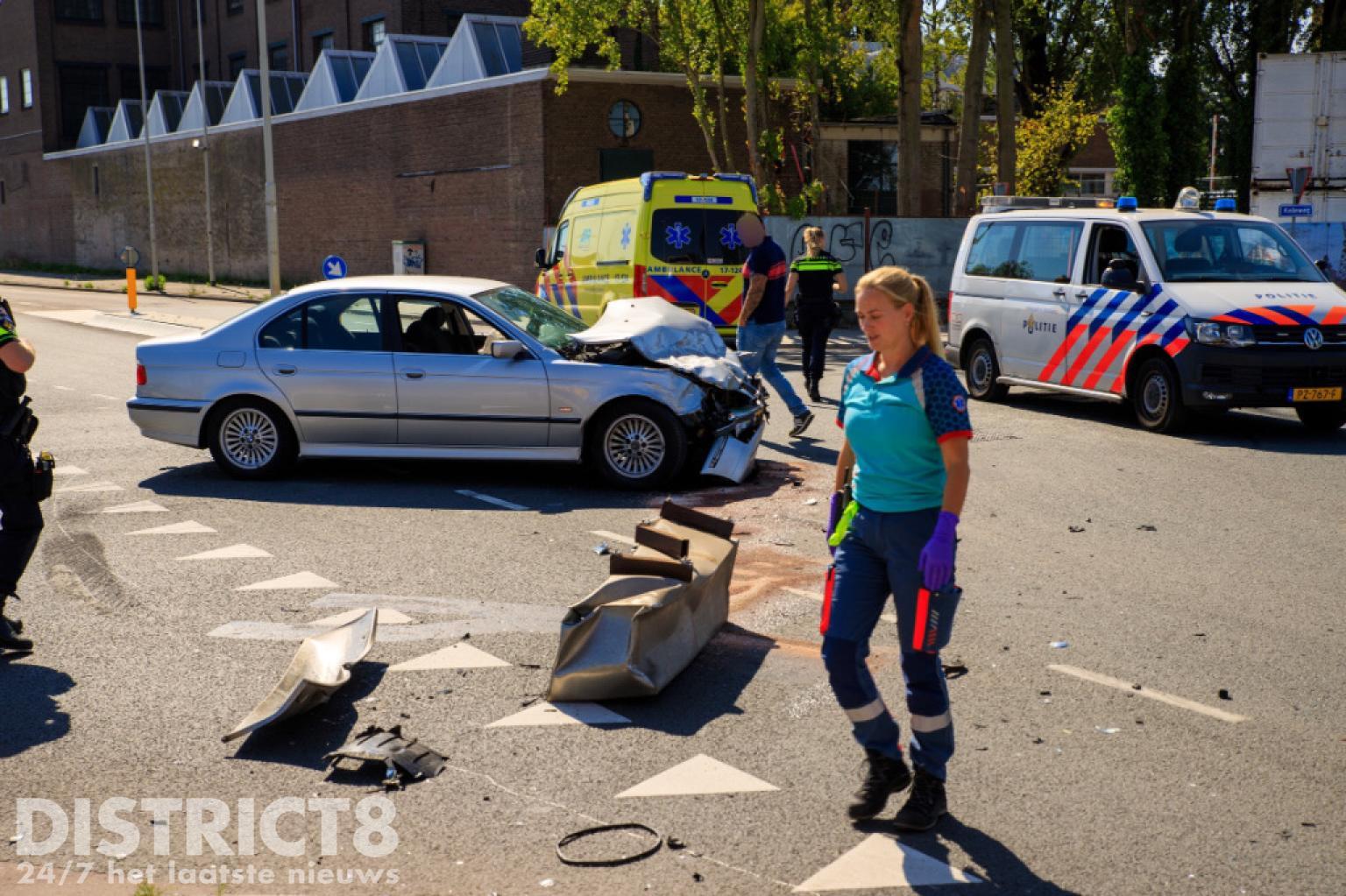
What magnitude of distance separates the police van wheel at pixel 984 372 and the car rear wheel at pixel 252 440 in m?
7.48

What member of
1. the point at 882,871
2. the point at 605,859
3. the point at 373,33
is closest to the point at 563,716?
the point at 605,859

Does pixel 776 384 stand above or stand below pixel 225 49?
below

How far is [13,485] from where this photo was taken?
617 centimetres

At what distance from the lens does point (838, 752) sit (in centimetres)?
511

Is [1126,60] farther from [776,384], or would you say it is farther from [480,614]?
[480,614]

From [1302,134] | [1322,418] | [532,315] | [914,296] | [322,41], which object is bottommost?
[1322,418]

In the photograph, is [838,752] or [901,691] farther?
[901,691]

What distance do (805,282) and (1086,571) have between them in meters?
6.40

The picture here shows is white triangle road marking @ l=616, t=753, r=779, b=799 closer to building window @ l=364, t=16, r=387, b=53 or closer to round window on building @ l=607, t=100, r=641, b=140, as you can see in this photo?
round window on building @ l=607, t=100, r=641, b=140

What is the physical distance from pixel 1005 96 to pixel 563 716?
2398 cm

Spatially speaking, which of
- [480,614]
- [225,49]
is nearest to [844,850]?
[480,614]

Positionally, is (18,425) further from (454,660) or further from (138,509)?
(138,509)

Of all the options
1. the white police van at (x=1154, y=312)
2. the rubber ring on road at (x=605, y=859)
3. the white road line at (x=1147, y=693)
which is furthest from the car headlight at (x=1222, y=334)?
the rubber ring on road at (x=605, y=859)

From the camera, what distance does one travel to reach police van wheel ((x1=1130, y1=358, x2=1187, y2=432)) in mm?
12289
